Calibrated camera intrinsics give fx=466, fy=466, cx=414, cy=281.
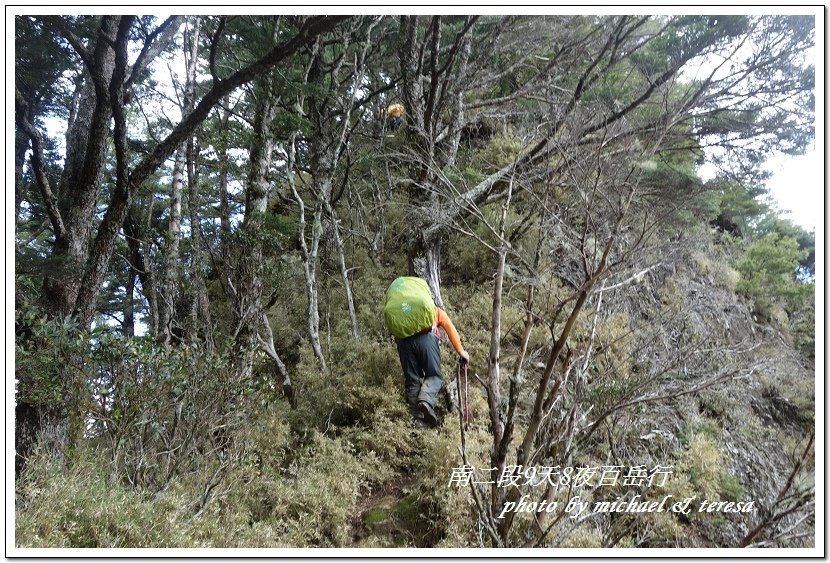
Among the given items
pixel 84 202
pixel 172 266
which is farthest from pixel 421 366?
pixel 172 266

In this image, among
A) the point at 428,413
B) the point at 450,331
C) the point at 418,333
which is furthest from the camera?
the point at 428,413

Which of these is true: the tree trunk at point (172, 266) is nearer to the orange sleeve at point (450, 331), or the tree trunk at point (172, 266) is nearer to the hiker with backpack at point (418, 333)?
the hiker with backpack at point (418, 333)

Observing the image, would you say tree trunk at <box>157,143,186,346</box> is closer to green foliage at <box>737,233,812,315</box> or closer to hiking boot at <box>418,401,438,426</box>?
hiking boot at <box>418,401,438,426</box>

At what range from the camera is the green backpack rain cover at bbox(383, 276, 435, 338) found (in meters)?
4.29

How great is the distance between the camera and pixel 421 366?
4.53 m

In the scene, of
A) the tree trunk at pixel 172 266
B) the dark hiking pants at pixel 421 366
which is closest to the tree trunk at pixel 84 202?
the tree trunk at pixel 172 266

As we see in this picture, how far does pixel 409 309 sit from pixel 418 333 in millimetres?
264

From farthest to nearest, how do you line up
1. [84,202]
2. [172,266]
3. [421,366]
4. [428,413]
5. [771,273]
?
[172,266] < [771,273] < [84,202] < [428,413] < [421,366]

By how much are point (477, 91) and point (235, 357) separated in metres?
7.01

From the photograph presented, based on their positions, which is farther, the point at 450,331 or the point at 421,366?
the point at 421,366

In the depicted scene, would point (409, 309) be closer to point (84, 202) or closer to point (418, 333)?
point (418, 333)

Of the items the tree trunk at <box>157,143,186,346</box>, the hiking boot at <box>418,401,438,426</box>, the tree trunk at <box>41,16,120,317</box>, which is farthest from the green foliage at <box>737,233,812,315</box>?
the tree trunk at <box>157,143,186,346</box>
